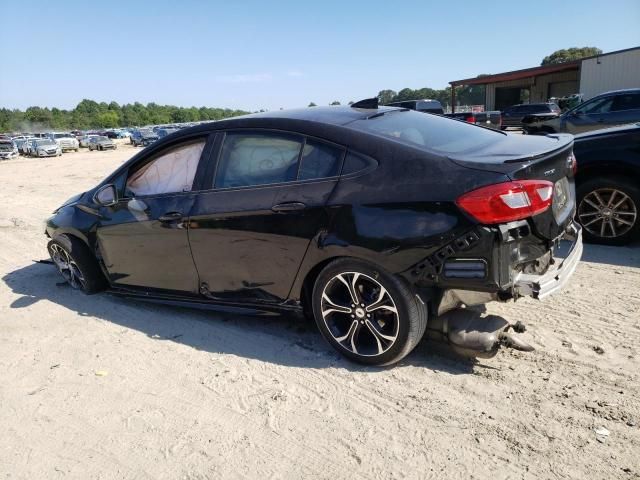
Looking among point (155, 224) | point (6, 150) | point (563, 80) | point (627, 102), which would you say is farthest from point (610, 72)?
point (6, 150)

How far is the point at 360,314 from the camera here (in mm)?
3105

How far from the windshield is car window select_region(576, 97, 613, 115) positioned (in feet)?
34.8

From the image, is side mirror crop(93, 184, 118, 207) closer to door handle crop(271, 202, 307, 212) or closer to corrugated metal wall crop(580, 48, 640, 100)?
door handle crop(271, 202, 307, 212)

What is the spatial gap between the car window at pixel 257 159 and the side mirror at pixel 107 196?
127 cm

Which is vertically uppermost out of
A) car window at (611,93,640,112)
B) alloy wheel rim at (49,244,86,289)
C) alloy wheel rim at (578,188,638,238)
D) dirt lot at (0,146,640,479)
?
car window at (611,93,640,112)

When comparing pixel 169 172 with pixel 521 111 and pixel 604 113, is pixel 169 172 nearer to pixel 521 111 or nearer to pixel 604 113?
pixel 604 113

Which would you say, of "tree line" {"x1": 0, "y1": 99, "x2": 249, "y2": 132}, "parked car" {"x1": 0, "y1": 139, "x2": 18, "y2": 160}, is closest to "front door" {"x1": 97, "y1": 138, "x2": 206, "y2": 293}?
"parked car" {"x1": 0, "y1": 139, "x2": 18, "y2": 160}

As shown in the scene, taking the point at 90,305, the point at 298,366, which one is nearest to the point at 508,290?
the point at 298,366

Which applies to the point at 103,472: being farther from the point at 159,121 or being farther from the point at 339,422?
the point at 159,121

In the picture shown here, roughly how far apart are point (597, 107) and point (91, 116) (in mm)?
134444

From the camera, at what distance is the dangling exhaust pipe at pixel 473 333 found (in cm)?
293

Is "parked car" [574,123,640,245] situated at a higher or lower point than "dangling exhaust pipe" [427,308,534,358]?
higher

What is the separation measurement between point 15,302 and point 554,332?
16.3 feet

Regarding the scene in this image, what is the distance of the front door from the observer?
3834 mm
